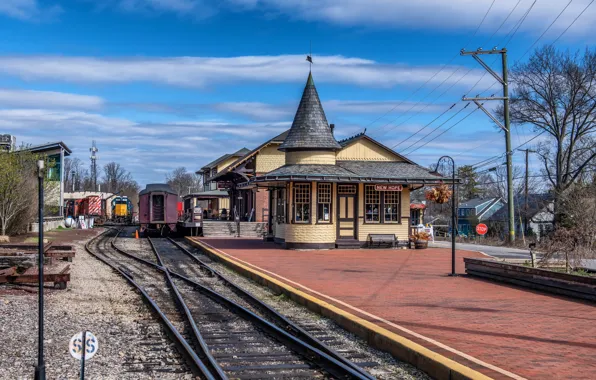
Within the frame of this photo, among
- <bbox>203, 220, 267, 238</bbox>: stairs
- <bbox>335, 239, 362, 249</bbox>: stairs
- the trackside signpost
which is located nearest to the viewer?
the trackside signpost

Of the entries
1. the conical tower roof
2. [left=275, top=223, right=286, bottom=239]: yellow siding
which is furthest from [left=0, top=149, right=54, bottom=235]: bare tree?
the conical tower roof

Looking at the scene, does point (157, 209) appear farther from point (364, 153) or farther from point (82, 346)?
point (82, 346)

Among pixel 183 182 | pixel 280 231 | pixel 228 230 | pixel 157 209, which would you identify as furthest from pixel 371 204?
pixel 183 182

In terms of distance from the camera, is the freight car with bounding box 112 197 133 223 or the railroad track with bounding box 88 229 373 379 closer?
the railroad track with bounding box 88 229 373 379

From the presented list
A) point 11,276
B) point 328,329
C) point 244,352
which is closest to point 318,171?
point 11,276

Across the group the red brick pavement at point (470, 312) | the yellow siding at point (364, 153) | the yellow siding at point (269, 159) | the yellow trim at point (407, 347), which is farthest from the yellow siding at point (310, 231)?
the yellow siding at point (269, 159)

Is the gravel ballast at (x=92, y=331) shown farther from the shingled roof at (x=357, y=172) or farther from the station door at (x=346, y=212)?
the station door at (x=346, y=212)

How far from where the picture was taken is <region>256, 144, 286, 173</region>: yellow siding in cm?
4331

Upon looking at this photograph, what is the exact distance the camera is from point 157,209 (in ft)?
136

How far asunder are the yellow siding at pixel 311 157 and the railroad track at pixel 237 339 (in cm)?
1136

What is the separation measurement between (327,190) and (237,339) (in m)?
16.2

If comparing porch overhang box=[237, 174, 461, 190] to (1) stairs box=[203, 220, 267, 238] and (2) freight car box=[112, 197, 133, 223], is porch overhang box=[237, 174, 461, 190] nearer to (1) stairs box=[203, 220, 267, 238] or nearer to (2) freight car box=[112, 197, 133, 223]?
(1) stairs box=[203, 220, 267, 238]

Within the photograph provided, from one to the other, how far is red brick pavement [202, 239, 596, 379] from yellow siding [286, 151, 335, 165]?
710 cm

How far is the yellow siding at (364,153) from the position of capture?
96.4 feet
